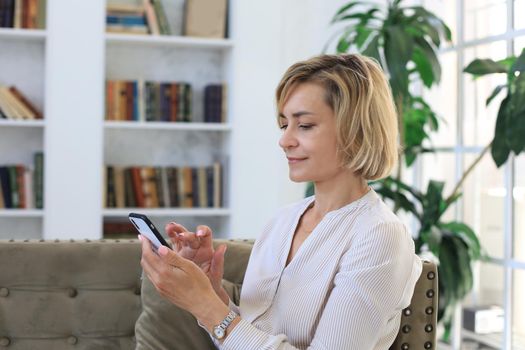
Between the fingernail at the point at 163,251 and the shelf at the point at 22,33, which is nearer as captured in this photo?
the fingernail at the point at 163,251

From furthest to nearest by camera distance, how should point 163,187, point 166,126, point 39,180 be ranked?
point 163,187 < point 166,126 < point 39,180

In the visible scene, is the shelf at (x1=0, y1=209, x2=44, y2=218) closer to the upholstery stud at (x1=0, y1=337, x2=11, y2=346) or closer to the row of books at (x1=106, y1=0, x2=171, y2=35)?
the row of books at (x1=106, y1=0, x2=171, y2=35)

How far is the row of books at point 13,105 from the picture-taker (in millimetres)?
4336

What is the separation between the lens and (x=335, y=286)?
1.65 meters

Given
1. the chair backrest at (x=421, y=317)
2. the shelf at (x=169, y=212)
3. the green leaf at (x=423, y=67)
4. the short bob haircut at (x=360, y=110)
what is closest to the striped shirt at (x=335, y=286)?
the short bob haircut at (x=360, y=110)

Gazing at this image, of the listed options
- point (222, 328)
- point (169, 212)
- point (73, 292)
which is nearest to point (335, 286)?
point (222, 328)

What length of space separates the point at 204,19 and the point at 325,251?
3095mm

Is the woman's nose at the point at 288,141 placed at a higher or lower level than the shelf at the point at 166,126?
lower

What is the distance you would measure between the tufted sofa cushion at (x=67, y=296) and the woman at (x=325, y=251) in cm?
46

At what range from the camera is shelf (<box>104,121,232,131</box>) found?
4449 millimetres

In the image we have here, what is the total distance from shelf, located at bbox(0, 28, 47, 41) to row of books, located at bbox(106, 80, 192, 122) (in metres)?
0.43

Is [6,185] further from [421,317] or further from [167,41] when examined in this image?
[421,317]

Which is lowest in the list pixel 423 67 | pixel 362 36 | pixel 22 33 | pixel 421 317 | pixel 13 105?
pixel 421 317

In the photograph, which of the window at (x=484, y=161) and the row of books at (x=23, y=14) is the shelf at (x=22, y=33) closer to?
the row of books at (x=23, y=14)
